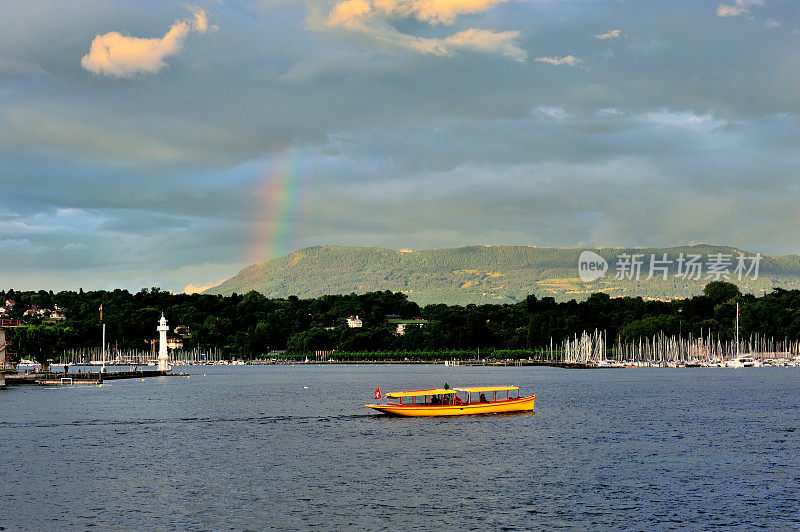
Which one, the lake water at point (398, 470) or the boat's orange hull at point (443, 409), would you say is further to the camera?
the boat's orange hull at point (443, 409)

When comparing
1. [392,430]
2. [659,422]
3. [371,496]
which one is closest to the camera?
[371,496]

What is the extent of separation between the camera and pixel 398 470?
7594 centimetres

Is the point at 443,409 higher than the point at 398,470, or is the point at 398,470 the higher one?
the point at 443,409

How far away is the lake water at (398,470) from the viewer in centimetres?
5700

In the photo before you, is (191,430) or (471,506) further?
(191,430)

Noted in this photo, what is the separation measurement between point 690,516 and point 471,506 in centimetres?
1449

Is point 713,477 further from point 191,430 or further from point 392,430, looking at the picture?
point 191,430

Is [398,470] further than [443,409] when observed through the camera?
No

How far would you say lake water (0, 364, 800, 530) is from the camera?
57.0 m

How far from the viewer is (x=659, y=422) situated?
391ft

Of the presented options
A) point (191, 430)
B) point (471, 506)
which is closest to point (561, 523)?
point (471, 506)

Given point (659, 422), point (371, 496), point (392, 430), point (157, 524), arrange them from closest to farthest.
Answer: point (157, 524)
point (371, 496)
point (392, 430)
point (659, 422)

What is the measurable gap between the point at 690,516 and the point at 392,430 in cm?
5480

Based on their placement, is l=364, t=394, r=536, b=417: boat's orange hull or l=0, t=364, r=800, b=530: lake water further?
l=364, t=394, r=536, b=417: boat's orange hull
